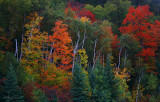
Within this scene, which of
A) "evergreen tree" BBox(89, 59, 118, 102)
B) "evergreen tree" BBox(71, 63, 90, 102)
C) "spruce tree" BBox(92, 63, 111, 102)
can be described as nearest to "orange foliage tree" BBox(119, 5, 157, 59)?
"evergreen tree" BBox(89, 59, 118, 102)

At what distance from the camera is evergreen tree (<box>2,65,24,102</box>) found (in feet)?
49.4

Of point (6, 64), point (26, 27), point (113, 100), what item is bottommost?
point (113, 100)

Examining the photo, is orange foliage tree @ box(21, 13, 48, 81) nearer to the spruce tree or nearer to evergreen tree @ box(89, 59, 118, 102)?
evergreen tree @ box(89, 59, 118, 102)

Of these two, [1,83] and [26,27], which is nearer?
[1,83]

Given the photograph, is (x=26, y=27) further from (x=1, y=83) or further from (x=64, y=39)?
(x=1, y=83)

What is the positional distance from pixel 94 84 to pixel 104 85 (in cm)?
137

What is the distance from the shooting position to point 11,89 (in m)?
15.1

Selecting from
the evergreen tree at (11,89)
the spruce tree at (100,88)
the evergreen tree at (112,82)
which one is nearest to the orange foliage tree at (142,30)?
the evergreen tree at (112,82)

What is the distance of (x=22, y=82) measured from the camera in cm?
1678

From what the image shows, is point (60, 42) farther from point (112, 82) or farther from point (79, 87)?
point (112, 82)

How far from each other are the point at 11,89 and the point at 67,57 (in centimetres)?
1041

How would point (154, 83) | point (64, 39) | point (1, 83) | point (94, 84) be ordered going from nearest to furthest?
point (1, 83)
point (94, 84)
point (64, 39)
point (154, 83)

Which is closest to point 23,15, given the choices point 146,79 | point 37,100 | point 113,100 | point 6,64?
point 6,64

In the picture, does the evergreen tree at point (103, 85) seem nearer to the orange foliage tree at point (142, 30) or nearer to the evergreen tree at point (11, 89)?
the orange foliage tree at point (142, 30)
